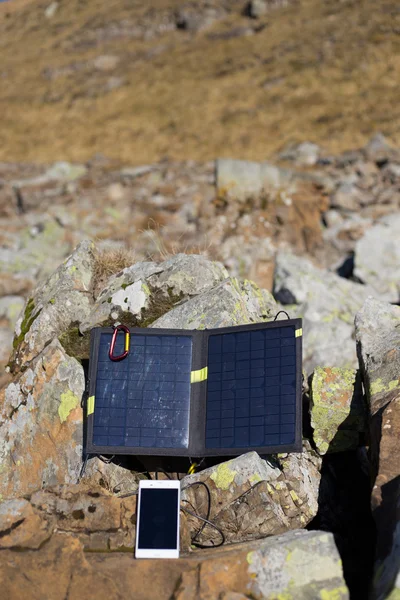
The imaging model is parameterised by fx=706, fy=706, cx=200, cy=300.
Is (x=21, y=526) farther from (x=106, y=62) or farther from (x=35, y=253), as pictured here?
(x=106, y=62)

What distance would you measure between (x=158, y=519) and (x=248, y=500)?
3.06 feet

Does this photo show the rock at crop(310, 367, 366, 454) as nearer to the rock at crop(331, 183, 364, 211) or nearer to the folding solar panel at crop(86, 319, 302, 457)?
the folding solar panel at crop(86, 319, 302, 457)

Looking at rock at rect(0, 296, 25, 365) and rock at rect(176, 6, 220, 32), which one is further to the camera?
rock at rect(176, 6, 220, 32)

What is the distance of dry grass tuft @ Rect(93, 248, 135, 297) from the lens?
31.6 ft

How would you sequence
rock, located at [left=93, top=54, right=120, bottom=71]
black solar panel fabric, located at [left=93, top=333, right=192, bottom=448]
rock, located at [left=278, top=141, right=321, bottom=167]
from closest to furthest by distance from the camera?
black solar panel fabric, located at [left=93, top=333, right=192, bottom=448]
rock, located at [left=278, top=141, right=321, bottom=167]
rock, located at [left=93, top=54, right=120, bottom=71]

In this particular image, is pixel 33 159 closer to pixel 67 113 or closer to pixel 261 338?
pixel 67 113

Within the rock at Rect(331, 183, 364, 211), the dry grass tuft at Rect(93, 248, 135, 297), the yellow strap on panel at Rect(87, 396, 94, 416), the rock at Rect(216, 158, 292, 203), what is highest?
the dry grass tuft at Rect(93, 248, 135, 297)

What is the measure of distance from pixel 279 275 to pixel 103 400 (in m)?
7.93

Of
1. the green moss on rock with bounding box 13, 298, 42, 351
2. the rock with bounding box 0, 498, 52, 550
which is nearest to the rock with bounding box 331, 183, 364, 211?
the green moss on rock with bounding box 13, 298, 42, 351

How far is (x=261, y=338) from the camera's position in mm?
7512

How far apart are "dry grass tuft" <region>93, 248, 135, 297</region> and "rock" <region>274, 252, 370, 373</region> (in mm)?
3932

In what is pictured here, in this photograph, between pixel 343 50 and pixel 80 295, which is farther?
pixel 343 50

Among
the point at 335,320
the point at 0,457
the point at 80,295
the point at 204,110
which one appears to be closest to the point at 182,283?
the point at 80,295

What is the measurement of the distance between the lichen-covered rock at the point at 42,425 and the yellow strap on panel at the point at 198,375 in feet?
4.78
